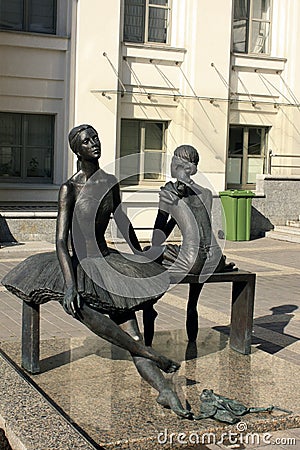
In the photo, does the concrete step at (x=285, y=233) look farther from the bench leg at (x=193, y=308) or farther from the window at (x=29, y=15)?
the bench leg at (x=193, y=308)

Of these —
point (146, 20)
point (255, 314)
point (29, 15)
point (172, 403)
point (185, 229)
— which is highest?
point (146, 20)

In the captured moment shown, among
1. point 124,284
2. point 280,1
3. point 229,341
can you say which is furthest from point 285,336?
point 280,1

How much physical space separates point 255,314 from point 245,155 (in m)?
11.8

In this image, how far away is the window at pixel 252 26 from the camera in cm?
2041

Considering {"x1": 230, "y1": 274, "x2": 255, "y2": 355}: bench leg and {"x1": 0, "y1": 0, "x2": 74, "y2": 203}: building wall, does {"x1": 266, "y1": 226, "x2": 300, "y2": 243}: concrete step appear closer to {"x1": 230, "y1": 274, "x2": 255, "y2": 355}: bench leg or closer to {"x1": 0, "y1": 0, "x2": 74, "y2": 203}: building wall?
{"x1": 0, "y1": 0, "x2": 74, "y2": 203}: building wall

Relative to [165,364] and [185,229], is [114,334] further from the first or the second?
[185,229]

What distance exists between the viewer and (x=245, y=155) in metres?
20.8

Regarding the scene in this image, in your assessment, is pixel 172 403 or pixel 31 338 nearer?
pixel 172 403

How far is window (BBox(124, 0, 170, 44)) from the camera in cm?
1866

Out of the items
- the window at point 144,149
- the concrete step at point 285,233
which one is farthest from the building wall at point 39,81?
the concrete step at point 285,233

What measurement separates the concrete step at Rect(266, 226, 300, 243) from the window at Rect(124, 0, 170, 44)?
5357mm

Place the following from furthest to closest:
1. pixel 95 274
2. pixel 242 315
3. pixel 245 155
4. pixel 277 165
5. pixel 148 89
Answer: pixel 245 155 → pixel 277 165 → pixel 148 89 → pixel 242 315 → pixel 95 274

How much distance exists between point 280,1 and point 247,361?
630 inches

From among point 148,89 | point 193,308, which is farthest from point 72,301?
point 148,89
